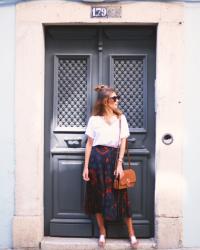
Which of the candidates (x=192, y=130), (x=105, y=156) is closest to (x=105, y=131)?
(x=105, y=156)

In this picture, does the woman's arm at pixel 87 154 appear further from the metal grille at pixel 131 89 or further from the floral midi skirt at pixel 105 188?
the metal grille at pixel 131 89

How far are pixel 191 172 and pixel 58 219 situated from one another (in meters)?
1.69

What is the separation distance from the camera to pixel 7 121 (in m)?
5.70

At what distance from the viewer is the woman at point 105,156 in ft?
18.2

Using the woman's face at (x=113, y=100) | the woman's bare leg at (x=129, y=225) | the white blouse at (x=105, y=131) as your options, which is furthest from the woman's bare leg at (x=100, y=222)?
the woman's face at (x=113, y=100)

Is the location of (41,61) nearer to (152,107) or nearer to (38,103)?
(38,103)

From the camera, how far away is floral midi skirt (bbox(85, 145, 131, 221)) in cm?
555

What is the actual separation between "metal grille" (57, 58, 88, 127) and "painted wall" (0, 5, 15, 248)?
1.94ft

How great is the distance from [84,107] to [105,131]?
0.53m

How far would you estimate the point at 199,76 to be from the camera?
5.59 m

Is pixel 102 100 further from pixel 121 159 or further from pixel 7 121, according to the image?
pixel 7 121

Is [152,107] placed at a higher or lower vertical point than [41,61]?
lower

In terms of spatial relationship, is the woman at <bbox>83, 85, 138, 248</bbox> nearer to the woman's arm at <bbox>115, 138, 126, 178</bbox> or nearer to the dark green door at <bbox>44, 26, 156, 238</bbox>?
the woman's arm at <bbox>115, 138, 126, 178</bbox>

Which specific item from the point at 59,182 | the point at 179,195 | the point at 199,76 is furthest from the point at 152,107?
the point at 59,182
